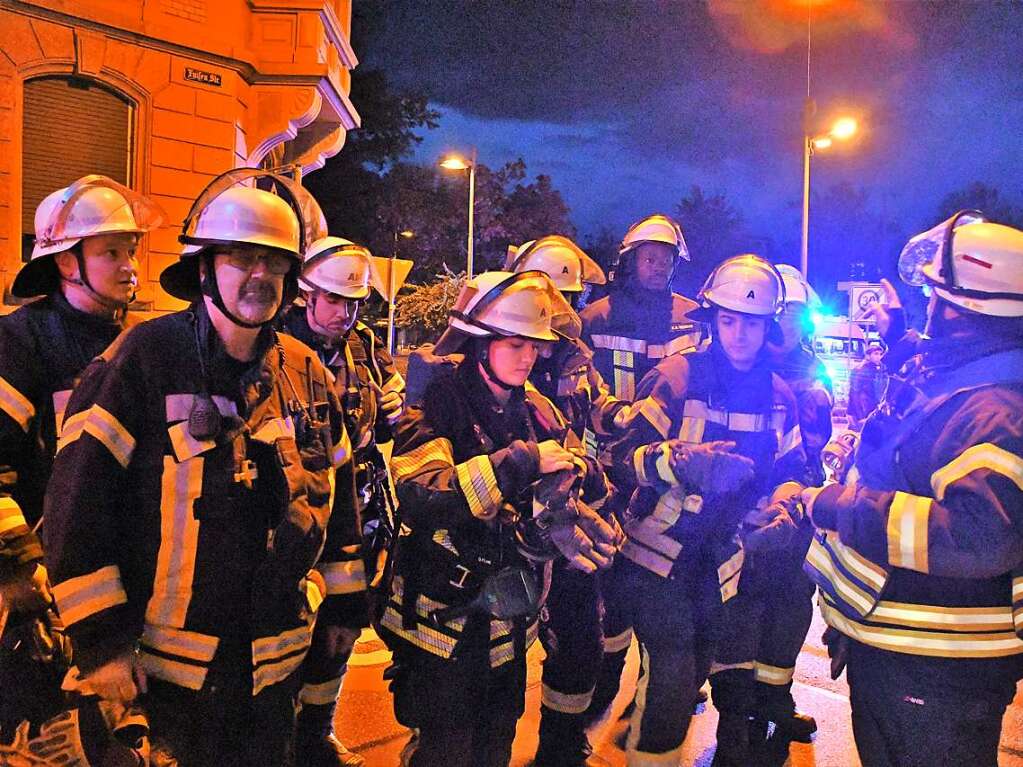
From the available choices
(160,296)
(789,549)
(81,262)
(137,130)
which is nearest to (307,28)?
(137,130)

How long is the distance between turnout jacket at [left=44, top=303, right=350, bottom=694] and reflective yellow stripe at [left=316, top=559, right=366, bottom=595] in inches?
14.3

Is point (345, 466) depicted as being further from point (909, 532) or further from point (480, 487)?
point (909, 532)

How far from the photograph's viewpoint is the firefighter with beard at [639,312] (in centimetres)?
489

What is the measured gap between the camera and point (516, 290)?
3043 millimetres

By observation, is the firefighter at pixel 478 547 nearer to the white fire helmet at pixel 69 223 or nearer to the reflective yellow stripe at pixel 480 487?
the reflective yellow stripe at pixel 480 487

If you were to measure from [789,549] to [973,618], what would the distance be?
4.64ft

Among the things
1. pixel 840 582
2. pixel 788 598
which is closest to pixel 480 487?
pixel 840 582

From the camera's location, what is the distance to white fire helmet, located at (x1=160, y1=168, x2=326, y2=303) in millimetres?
2469

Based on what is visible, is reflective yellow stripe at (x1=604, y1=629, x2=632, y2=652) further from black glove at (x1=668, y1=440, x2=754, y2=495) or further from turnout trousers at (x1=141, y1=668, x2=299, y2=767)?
turnout trousers at (x1=141, y1=668, x2=299, y2=767)

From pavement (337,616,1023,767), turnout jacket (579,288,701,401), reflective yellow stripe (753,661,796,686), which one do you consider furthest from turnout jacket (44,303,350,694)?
turnout jacket (579,288,701,401)

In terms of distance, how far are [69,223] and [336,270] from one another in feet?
5.26

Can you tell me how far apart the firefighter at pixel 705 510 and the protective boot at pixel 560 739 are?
378 mm

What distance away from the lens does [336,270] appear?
15.3 feet

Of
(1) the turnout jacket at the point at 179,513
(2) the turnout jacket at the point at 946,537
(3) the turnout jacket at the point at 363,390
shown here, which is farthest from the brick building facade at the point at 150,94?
(2) the turnout jacket at the point at 946,537
